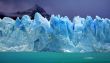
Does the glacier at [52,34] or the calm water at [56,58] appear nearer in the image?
the calm water at [56,58]

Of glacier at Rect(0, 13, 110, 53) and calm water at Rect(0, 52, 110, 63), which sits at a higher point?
glacier at Rect(0, 13, 110, 53)

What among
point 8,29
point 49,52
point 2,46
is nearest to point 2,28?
point 8,29

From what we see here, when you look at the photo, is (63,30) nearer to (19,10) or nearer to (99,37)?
(99,37)

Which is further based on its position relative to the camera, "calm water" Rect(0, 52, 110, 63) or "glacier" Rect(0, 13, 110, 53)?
"glacier" Rect(0, 13, 110, 53)

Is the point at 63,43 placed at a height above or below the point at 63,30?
below

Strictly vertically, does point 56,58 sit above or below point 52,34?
below

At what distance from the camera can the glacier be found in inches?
293

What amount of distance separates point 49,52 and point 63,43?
2.31ft

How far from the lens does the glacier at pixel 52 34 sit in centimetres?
745

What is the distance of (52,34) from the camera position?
7629 millimetres

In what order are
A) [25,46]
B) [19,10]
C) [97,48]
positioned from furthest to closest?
1. [25,46]
2. [97,48]
3. [19,10]

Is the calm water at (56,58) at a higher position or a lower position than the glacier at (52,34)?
lower

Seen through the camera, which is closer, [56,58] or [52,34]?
[56,58]

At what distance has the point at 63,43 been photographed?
7.64 metres
